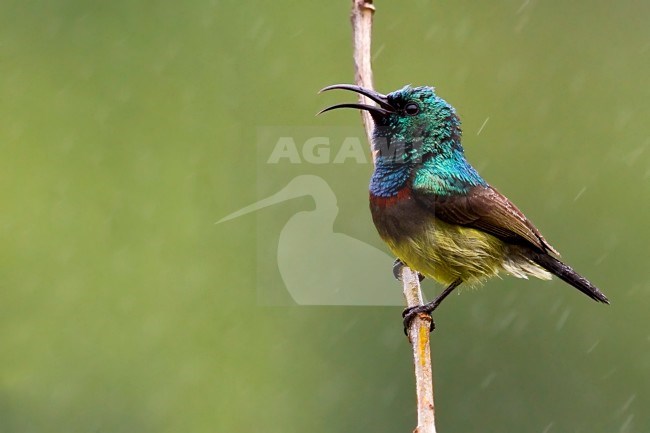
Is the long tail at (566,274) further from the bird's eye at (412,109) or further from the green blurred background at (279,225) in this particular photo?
the green blurred background at (279,225)

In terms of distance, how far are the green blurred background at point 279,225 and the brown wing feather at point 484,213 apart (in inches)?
174

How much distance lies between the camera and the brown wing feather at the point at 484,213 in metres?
5.32

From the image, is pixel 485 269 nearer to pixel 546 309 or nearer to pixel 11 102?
pixel 546 309

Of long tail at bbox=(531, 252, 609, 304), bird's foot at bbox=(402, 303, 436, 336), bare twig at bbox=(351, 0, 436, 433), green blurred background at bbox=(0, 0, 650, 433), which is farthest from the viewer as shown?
green blurred background at bbox=(0, 0, 650, 433)

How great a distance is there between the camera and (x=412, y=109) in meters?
5.39

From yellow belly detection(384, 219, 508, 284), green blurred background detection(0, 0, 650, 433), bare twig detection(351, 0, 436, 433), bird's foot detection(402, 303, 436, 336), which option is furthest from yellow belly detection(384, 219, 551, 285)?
green blurred background detection(0, 0, 650, 433)

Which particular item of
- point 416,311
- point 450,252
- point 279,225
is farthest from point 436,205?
point 279,225

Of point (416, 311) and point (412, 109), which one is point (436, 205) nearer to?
point (412, 109)

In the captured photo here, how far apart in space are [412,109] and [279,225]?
266 inches

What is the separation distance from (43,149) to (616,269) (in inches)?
262

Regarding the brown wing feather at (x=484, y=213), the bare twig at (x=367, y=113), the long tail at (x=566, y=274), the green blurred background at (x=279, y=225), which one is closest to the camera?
the bare twig at (x=367, y=113)

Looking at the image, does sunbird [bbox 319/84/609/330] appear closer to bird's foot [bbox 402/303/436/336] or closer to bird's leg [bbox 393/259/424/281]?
bird's foot [bbox 402/303/436/336]

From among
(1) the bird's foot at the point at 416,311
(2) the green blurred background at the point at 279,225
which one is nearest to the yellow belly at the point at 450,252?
(1) the bird's foot at the point at 416,311

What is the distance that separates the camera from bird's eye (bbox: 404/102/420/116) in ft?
17.6
